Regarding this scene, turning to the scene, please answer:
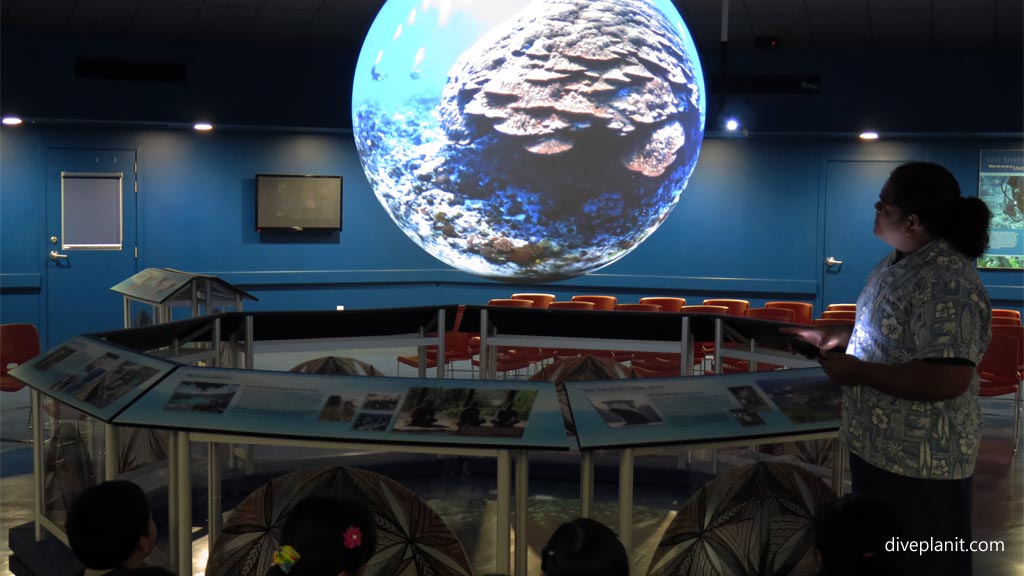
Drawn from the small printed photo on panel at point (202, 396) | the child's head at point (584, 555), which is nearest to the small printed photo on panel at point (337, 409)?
the small printed photo on panel at point (202, 396)

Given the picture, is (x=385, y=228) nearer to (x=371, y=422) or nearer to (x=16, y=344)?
(x=16, y=344)

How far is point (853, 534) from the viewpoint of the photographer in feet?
7.28

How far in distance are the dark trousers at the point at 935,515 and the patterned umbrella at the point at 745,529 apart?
1.27 feet

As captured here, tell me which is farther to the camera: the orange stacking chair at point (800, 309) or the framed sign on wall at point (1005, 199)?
the framed sign on wall at point (1005, 199)

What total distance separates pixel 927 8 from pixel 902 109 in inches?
57.2

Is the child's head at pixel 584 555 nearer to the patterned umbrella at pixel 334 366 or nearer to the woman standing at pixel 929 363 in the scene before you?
the woman standing at pixel 929 363

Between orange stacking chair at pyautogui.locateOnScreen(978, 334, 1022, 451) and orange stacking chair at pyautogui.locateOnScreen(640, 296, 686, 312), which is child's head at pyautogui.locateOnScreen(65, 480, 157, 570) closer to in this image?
orange stacking chair at pyautogui.locateOnScreen(978, 334, 1022, 451)

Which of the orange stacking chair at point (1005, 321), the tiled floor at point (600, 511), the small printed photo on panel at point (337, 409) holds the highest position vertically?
the small printed photo on panel at point (337, 409)

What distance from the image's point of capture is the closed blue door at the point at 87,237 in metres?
11.4

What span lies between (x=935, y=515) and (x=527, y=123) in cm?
161

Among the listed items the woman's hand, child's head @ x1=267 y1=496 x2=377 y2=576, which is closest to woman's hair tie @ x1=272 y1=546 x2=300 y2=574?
child's head @ x1=267 y1=496 x2=377 y2=576

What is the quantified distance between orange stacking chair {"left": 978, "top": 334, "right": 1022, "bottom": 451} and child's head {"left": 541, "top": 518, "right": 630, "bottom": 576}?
568 cm

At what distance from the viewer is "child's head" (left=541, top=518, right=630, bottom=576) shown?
79.9 inches

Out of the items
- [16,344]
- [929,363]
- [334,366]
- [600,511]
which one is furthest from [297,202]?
[929,363]
